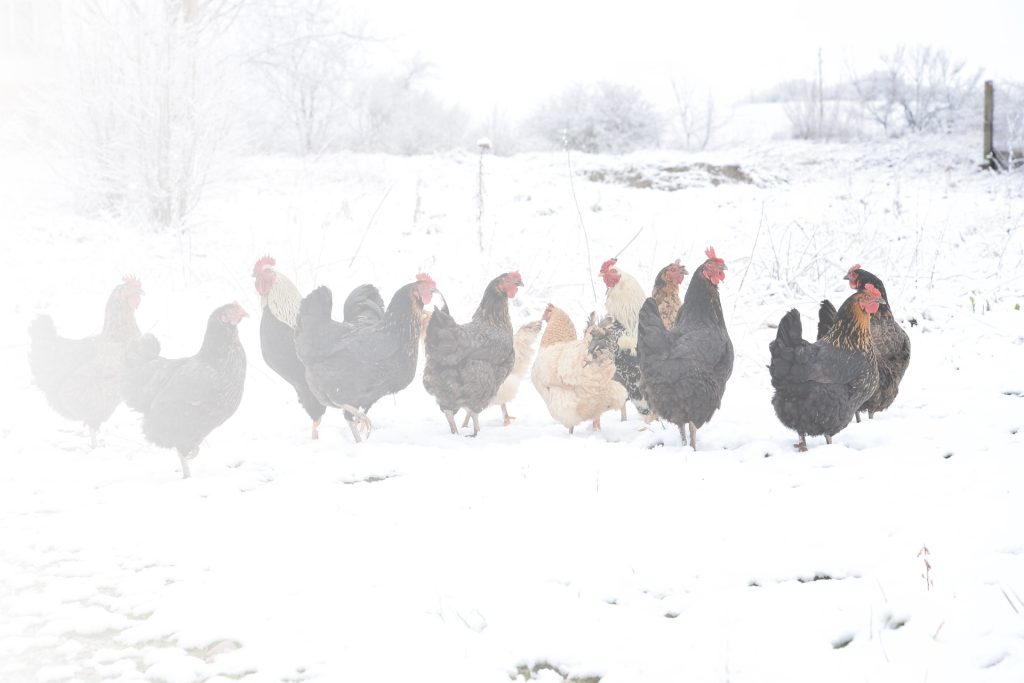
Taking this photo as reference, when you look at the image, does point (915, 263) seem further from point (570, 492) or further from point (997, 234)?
point (570, 492)

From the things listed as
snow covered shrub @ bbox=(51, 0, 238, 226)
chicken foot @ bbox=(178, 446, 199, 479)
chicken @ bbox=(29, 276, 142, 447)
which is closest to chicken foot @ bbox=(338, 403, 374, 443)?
chicken foot @ bbox=(178, 446, 199, 479)

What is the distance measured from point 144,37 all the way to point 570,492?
1158 cm

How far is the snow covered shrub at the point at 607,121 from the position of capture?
27.4 metres

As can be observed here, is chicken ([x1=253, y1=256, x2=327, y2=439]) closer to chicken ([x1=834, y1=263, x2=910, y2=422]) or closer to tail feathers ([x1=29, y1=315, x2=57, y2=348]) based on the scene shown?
tail feathers ([x1=29, y1=315, x2=57, y2=348])

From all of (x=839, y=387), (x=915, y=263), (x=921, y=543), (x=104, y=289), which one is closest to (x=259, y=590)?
(x=921, y=543)

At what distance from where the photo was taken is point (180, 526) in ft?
12.9

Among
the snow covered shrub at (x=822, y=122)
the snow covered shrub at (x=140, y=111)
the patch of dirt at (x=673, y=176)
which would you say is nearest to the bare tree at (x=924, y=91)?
the snow covered shrub at (x=822, y=122)

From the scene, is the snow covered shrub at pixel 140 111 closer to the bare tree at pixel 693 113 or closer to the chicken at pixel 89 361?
the chicken at pixel 89 361

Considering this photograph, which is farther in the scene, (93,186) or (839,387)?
(93,186)

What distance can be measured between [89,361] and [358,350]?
6.61ft

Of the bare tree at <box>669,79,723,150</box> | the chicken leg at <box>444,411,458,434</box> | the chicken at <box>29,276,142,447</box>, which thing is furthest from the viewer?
the bare tree at <box>669,79,723,150</box>

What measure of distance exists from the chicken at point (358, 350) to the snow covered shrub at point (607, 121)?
886 inches

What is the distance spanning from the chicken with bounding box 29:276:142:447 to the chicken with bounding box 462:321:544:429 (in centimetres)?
263

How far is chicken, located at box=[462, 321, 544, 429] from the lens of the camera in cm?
613
